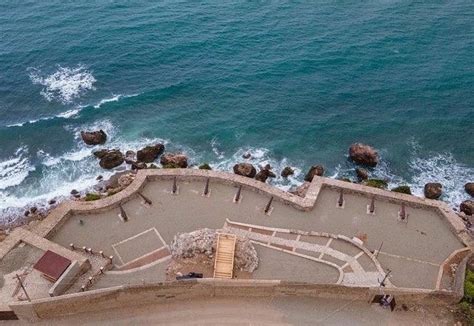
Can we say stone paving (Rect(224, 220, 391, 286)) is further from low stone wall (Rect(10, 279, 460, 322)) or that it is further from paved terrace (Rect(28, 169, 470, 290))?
low stone wall (Rect(10, 279, 460, 322))

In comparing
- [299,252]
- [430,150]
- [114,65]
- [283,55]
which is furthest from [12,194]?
[430,150]

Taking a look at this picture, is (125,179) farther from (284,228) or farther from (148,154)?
(284,228)

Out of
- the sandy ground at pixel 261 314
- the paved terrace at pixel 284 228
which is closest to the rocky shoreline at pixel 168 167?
the paved terrace at pixel 284 228

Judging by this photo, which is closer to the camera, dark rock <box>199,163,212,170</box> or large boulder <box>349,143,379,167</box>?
dark rock <box>199,163,212,170</box>

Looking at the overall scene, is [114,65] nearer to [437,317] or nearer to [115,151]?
[115,151]

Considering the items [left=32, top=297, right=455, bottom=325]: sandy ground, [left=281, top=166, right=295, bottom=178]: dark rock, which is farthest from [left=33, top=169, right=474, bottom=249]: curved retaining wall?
[left=32, top=297, right=455, bottom=325]: sandy ground

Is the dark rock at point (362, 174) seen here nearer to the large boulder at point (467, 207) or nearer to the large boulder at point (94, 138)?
the large boulder at point (467, 207)
